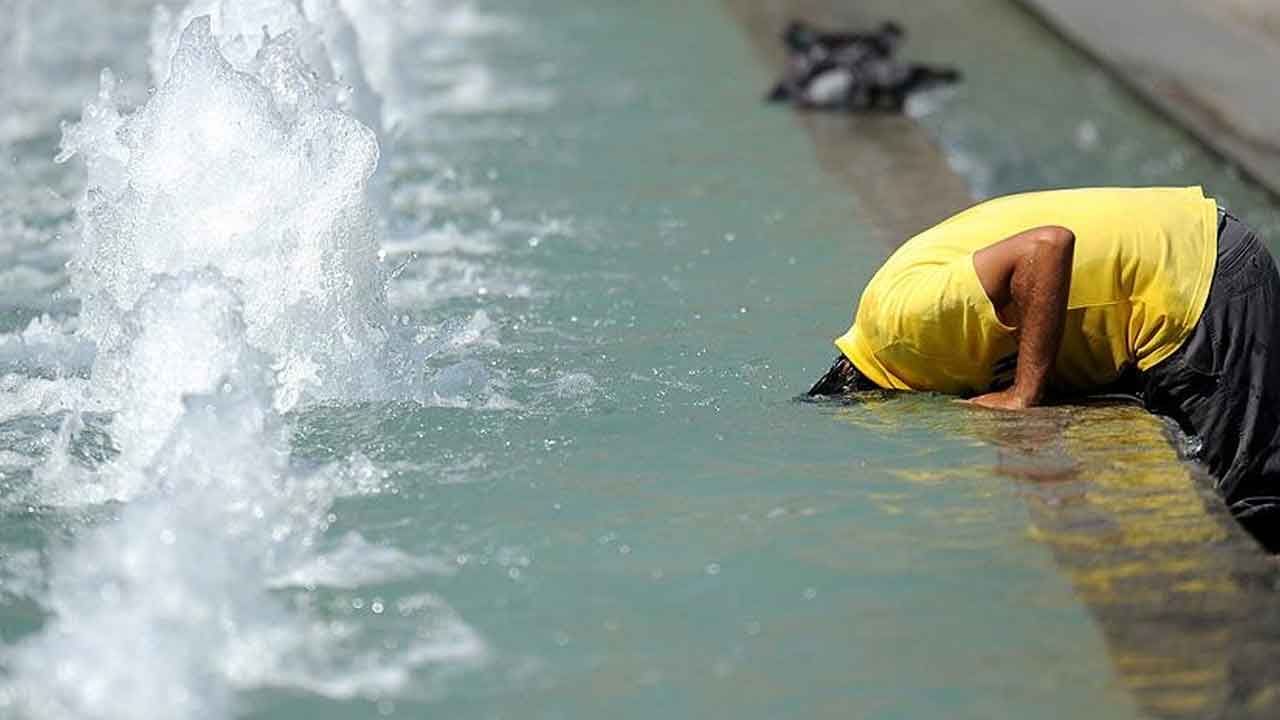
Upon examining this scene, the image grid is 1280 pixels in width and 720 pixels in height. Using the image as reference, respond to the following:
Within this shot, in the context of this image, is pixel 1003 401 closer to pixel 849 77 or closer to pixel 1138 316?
pixel 1138 316

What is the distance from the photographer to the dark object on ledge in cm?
1066

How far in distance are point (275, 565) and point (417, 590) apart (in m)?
0.32

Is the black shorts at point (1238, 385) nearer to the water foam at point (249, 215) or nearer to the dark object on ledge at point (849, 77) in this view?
the water foam at point (249, 215)

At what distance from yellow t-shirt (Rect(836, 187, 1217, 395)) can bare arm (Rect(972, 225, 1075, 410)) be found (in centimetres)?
4

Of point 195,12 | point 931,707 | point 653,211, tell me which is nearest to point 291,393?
point 931,707

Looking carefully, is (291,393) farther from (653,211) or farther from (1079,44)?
(1079,44)

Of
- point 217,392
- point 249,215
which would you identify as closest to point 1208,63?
point 249,215

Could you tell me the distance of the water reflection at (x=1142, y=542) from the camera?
3.98 m

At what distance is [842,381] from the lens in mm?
5625

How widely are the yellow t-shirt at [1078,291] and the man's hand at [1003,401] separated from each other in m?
0.05

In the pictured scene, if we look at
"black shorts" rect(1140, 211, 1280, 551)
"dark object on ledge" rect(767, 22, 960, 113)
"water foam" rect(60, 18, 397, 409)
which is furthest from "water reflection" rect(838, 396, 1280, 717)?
"dark object on ledge" rect(767, 22, 960, 113)

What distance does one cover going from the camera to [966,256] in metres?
5.28

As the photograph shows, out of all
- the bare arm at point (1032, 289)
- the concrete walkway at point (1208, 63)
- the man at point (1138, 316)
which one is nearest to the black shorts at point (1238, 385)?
the man at point (1138, 316)

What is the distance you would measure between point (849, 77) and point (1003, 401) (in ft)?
18.3
